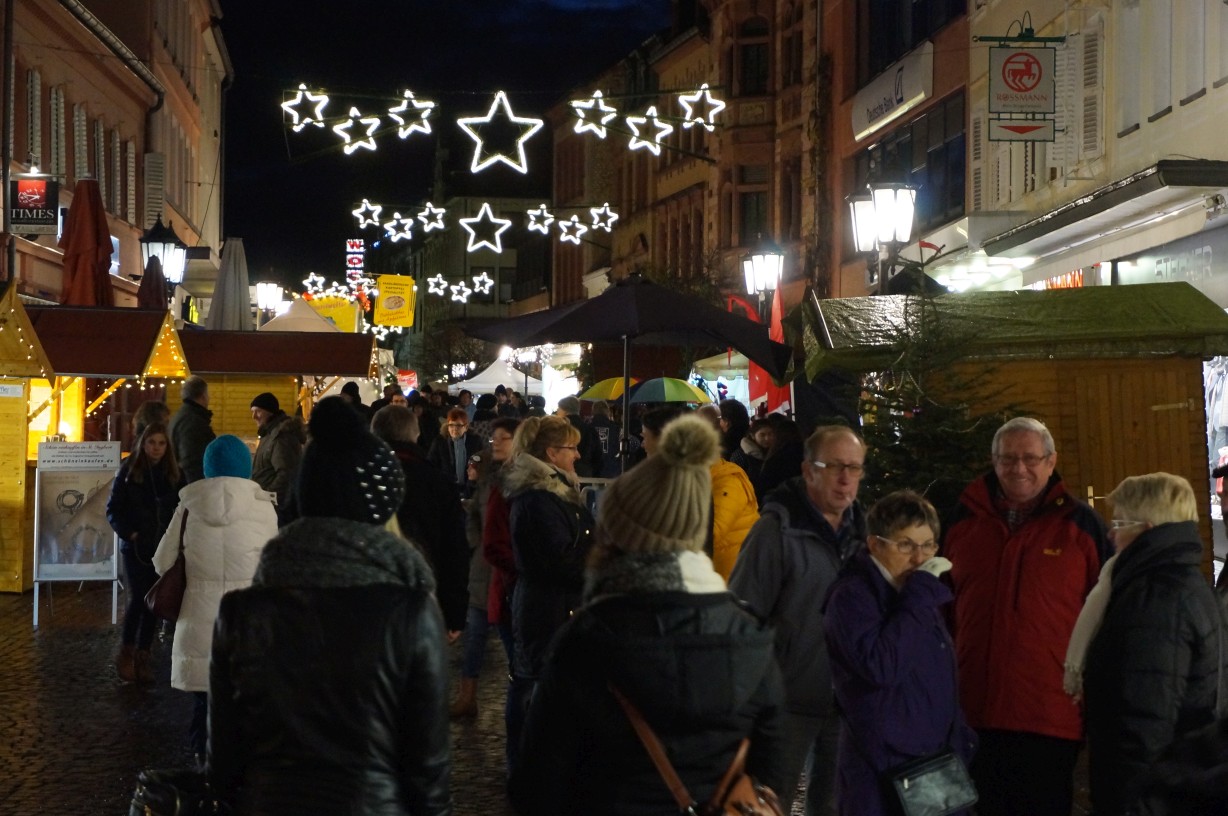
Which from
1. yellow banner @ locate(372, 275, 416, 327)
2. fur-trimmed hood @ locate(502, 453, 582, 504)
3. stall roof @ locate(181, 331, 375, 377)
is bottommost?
fur-trimmed hood @ locate(502, 453, 582, 504)

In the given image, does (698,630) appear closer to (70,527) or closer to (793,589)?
(793,589)

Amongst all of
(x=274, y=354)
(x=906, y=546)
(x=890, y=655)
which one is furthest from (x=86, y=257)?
(x=890, y=655)

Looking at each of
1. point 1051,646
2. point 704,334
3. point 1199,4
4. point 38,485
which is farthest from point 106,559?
point 1199,4

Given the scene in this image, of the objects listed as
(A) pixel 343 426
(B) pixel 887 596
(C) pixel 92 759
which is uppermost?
(A) pixel 343 426

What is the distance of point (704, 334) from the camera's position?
44.7 feet

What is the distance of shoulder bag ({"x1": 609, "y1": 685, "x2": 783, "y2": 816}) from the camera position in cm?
370

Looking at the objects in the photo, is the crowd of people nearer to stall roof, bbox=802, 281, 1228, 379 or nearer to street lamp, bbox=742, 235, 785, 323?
stall roof, bbox=802, 281, 1228, 379

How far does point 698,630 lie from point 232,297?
24693 millimetres

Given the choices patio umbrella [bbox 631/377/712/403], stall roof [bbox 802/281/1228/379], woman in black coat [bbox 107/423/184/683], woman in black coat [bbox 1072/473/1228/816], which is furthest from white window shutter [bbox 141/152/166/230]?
woman in black coat [bbox 1072/473/1228/816]

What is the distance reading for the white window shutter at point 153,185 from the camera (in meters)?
38.8

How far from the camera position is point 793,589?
239 inches

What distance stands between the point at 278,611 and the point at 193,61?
159ft

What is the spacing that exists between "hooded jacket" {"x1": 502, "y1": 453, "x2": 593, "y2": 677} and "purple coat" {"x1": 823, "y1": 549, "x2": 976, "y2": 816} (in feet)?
8.21

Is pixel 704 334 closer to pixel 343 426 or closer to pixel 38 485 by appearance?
pixel 38 485
